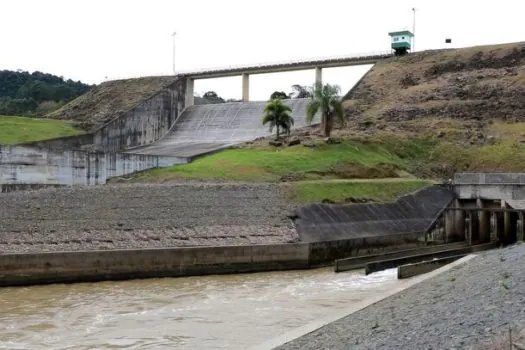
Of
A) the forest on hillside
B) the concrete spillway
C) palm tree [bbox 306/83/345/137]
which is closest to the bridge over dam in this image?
the concrete spillway

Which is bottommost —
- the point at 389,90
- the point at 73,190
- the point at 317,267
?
the point at 317,267

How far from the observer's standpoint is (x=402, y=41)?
67.8 meters

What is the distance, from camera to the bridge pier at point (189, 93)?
70188 mm

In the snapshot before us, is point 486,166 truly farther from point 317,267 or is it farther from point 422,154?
point 317,267

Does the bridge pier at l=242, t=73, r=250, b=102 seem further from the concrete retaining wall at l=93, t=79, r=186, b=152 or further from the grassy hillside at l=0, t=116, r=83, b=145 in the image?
the grassy hillside at l=0, t=116, r=83, b=145

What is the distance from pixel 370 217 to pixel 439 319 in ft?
67.9

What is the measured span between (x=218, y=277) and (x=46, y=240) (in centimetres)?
685

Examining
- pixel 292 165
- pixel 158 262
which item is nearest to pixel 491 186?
pixel 292 165

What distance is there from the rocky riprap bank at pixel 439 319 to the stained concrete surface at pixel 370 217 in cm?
1195

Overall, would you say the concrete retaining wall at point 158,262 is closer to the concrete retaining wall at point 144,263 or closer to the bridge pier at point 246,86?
the concrete retaining wall at point 144,263

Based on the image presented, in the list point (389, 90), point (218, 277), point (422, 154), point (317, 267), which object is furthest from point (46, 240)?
point (389, 90)

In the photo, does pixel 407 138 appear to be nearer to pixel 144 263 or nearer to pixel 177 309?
pixel 144 263

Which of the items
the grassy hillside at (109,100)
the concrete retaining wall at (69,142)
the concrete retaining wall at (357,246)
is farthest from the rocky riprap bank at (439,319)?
the grassy hillside at (109,100)

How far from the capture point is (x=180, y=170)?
3738 centimetres
